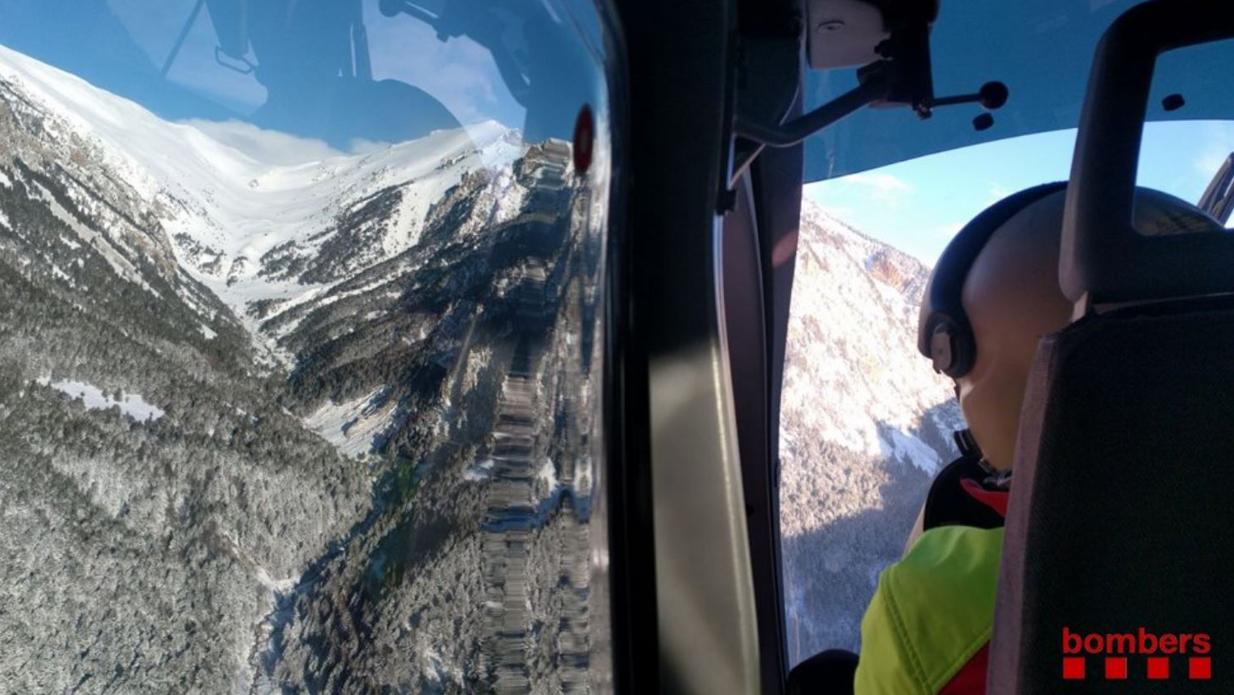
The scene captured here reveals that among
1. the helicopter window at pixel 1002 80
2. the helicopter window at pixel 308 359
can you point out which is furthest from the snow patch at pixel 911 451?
the helicopter window at pixel 308 359

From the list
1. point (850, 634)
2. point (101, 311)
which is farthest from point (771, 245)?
point (101, 311)

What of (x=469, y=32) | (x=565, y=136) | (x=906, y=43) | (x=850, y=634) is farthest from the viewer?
(x=850, y=634)

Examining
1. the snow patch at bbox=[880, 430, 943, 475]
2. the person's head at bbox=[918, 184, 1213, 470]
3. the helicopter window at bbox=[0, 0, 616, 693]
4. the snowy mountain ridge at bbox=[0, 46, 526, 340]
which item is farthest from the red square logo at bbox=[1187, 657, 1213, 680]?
the snow patch at bbox=[880, 430, 943, 475]

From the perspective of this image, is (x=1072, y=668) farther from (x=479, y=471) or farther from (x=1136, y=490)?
(x=479, y=471)

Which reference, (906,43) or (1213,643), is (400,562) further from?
(906,43)

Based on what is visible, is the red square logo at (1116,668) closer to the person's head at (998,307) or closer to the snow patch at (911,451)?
the person's head at (998,307)

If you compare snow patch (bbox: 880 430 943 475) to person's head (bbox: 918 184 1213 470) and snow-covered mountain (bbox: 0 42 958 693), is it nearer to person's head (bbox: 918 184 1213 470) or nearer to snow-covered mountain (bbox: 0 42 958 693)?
person's head (bbox: 918 184 1213 470)
